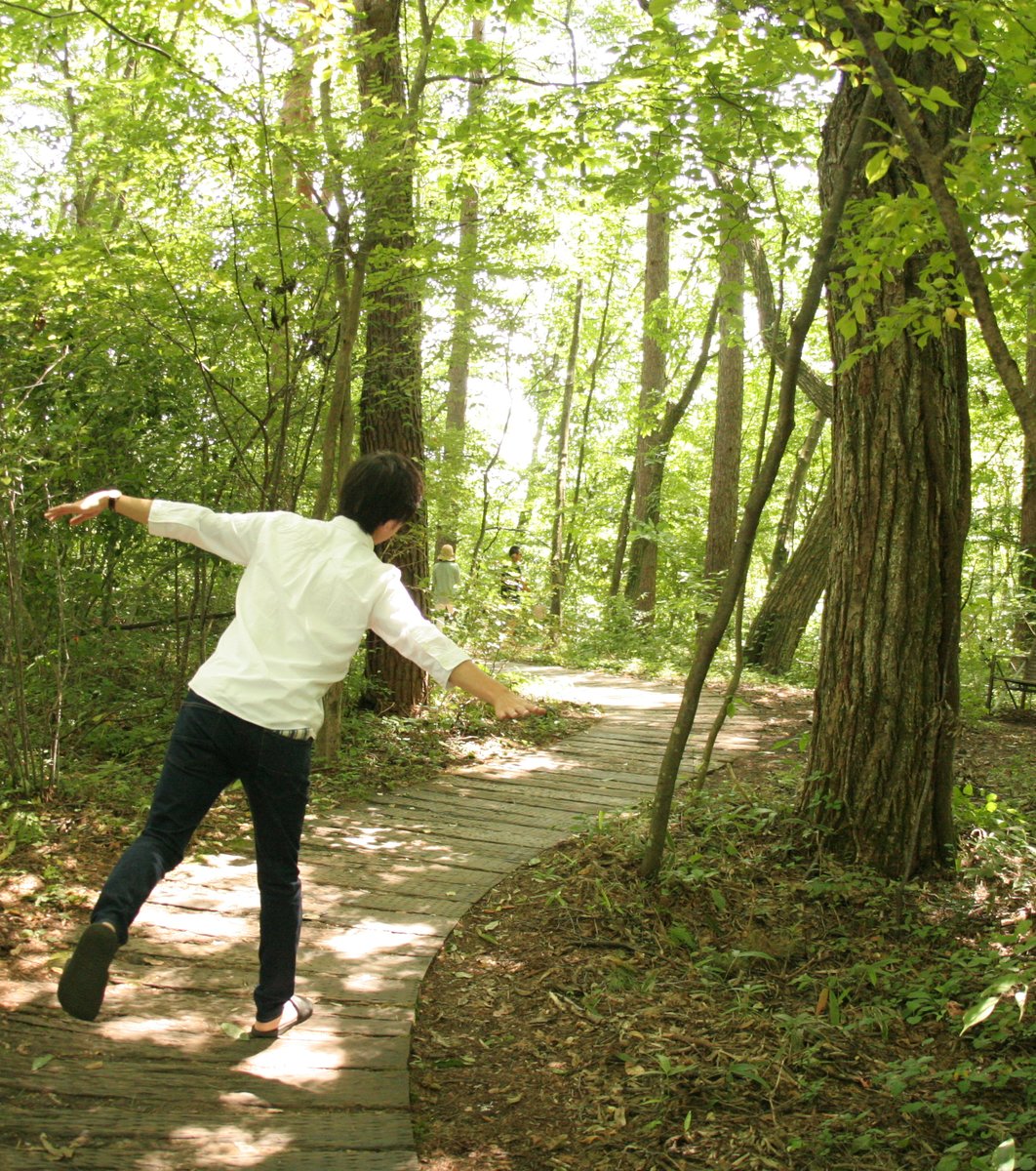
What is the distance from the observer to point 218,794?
3.02 metres

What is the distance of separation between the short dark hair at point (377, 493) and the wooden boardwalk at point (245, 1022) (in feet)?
5.79

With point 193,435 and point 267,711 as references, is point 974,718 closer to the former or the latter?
point 193,435

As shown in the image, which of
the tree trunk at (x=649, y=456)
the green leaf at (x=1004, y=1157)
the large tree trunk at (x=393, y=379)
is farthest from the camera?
the tree trunk at (x=649, y=456)

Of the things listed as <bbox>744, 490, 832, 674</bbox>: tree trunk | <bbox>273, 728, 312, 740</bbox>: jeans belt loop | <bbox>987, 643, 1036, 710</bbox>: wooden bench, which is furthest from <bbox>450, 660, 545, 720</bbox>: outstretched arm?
<bbox>744, 490, 832, 674</bbox>: tree trunk

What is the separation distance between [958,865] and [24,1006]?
408 cm

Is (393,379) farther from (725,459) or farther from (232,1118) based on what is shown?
(725,459)

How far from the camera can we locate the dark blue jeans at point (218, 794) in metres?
2.94

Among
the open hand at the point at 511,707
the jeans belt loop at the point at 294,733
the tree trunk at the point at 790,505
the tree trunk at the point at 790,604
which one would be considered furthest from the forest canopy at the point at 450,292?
the tree trunk at the point at 790,505

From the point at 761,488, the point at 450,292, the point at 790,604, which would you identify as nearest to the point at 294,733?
the point at 761,488

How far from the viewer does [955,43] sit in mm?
3275

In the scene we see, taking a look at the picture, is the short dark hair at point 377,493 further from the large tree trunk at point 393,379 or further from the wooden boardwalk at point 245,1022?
the large tree trunk at point 393,379

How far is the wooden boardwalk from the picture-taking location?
2.63m

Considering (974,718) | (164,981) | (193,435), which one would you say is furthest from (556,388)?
(164,981)

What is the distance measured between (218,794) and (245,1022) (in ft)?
2.94
